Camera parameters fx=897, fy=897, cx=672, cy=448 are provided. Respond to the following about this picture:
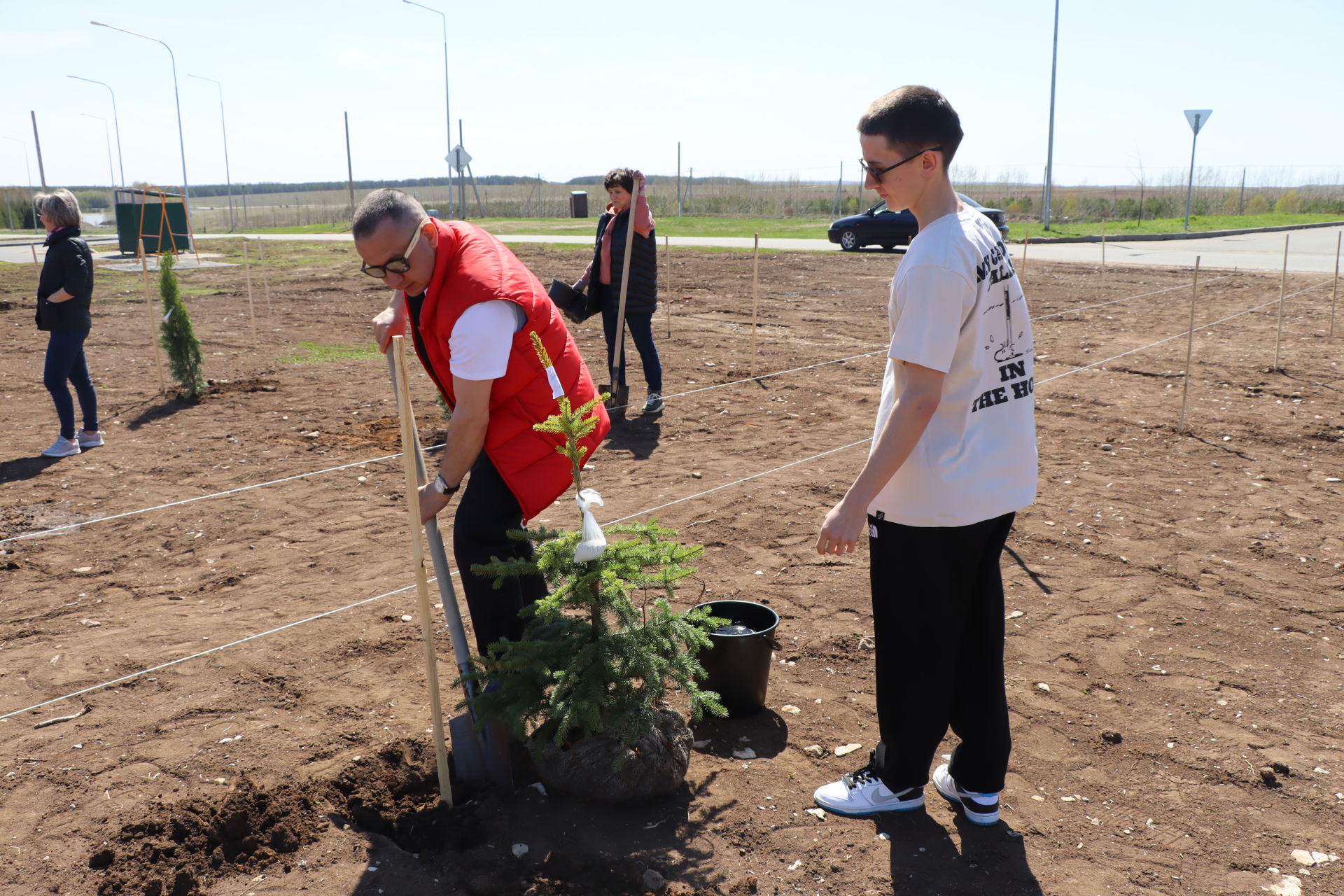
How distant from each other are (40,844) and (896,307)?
3.06 metres

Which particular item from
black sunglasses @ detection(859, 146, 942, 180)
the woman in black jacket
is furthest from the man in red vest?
the woman in black jacket

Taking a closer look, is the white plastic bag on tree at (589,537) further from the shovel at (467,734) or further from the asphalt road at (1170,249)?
the asphalt road at (1170,249)

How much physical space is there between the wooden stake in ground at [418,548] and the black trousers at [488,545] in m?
0.16

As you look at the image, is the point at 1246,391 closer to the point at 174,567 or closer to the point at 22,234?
the point at 174,567

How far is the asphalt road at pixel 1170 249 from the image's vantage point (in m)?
20.0

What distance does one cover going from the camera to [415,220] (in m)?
2.81

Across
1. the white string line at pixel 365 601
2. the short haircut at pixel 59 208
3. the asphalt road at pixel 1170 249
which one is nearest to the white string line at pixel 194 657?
the white string line at pixel 365 601

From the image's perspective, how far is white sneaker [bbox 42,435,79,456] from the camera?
7043mm

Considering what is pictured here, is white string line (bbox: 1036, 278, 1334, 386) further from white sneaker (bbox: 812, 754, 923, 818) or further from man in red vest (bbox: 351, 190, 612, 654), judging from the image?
man in red vest (bbox: 351, 190, 612, 654)

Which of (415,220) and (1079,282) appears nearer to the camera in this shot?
(415,220)

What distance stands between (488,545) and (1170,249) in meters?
25.7

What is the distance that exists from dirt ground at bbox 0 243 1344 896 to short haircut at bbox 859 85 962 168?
2066mm

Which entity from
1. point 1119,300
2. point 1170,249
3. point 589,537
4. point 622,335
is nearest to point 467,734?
point 589,537

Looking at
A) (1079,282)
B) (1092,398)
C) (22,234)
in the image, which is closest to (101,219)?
(22,234)
